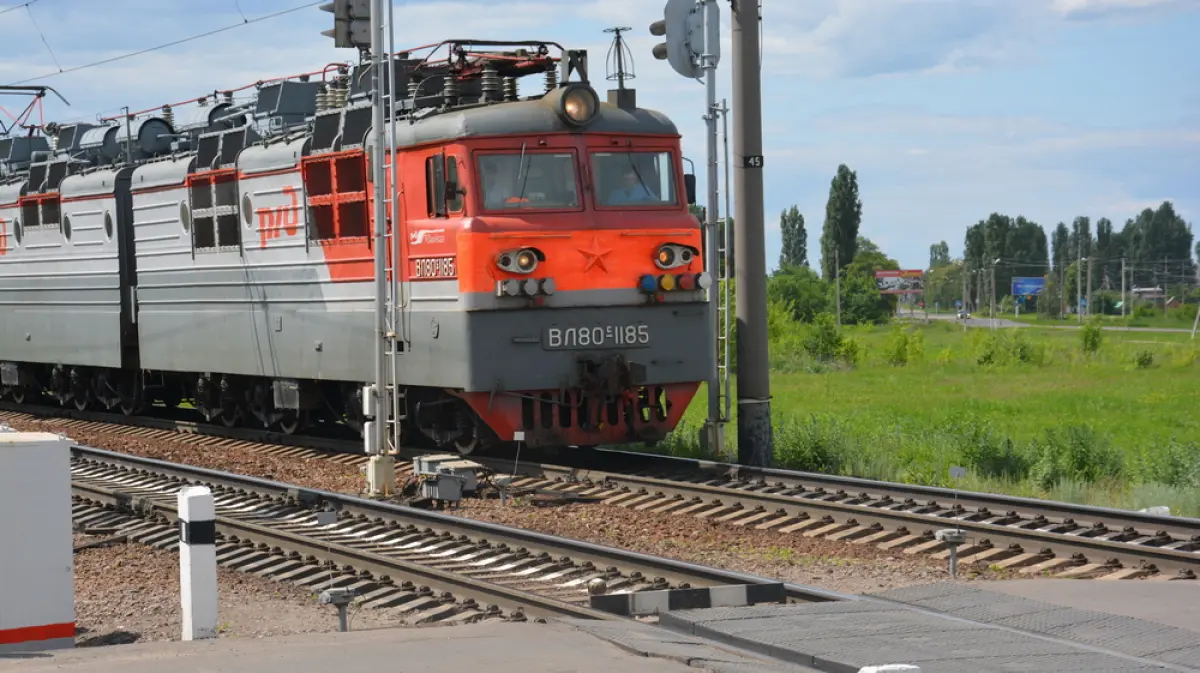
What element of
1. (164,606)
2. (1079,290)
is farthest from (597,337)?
(1079,290)

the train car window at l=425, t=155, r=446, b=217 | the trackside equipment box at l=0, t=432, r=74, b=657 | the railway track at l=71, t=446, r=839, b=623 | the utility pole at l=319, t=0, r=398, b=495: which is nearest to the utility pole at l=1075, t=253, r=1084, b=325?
the train car window at l=425, t=155, r=446, b=217

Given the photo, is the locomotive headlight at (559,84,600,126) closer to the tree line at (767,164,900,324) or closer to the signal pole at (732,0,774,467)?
the signal pole at (732,0,774,467)

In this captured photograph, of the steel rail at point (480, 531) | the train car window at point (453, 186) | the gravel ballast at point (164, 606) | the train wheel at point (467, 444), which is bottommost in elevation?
the gravel ballast at point (164, 606)

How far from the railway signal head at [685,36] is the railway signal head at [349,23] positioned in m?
2.97

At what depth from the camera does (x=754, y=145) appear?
1599cm

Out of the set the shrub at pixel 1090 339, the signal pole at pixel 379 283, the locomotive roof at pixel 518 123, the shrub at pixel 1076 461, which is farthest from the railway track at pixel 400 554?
the shrub at pixel 1090 339

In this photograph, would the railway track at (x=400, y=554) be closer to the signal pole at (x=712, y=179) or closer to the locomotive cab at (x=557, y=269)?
the locomotive cab at (x=557, y=269)

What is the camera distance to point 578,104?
609 inches

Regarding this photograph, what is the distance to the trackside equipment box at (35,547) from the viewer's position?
8352 mm

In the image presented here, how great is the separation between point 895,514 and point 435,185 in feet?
19.3

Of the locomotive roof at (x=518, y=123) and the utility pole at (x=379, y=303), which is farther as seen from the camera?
the locomotive roof at (x=518, y=123)

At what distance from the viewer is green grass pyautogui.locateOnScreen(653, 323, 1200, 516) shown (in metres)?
15.4

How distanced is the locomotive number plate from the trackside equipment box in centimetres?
719

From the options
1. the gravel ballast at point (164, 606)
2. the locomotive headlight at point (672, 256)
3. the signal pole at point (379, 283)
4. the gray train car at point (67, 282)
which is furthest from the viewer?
the gray train car at point (67, 282)
